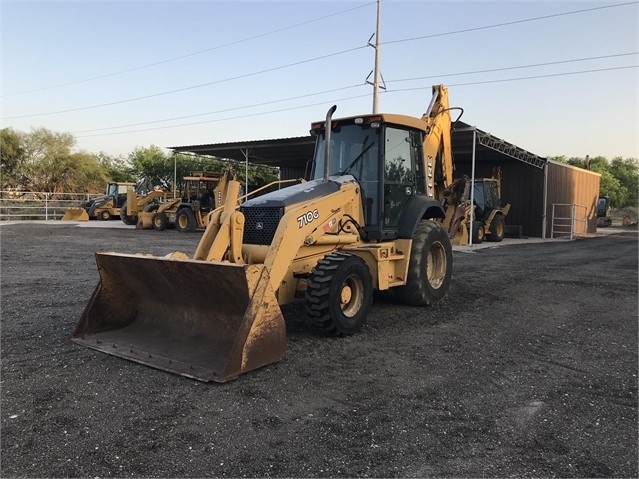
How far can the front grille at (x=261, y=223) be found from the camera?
5.45 meters

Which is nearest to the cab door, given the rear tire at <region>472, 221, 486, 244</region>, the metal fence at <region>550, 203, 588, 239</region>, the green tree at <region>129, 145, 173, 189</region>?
the rear tire at <region>472, 221, 486, 244</region>

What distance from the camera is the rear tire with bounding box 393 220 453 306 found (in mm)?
6824

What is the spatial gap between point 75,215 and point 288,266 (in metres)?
27.9

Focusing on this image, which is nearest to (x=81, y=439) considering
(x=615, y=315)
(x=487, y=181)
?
(x=615, y=315)

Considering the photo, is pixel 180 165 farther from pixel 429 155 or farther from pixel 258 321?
pixel 258 321

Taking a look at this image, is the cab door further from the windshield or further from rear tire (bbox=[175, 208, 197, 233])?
rear tire (bbox=[175, 208, 197, 233])

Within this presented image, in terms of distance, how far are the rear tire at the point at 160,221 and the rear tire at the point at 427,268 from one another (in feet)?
60.1

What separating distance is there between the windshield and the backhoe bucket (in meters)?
26.3

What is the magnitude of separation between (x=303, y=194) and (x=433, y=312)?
2.54 m

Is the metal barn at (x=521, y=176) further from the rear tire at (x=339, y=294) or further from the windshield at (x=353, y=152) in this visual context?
the rear tire at (x=339, y=294)

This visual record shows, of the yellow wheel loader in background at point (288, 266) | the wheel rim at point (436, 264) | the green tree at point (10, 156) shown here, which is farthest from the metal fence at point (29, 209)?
the wheel rim at point (436, 264)

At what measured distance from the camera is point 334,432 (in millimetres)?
3363

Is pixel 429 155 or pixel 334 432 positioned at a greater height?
pixel 429 155

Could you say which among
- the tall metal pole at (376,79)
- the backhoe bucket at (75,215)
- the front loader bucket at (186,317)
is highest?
the tall metal pole at (376,79)
